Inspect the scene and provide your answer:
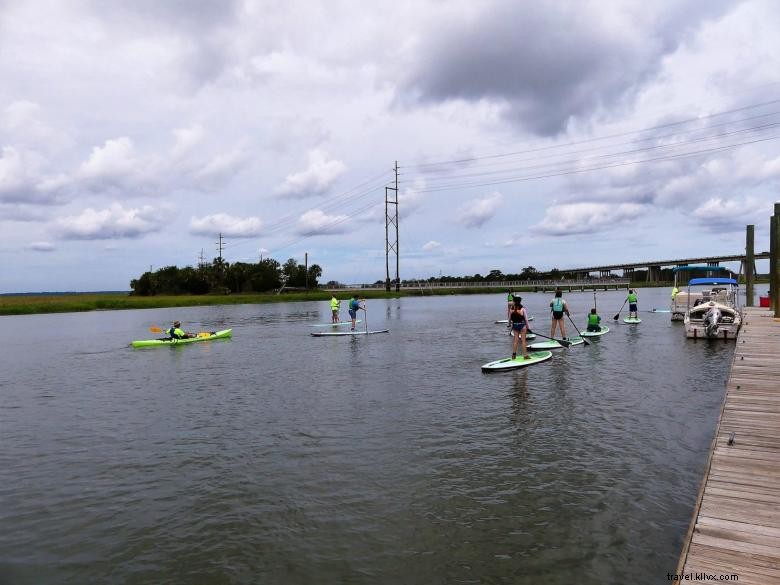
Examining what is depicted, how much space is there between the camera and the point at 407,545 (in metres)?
6.99

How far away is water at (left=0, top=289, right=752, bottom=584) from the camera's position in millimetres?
6691

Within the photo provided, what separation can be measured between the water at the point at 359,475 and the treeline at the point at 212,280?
325 ft

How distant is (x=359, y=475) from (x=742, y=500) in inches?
233

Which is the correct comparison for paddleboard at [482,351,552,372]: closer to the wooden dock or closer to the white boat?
the wooden dock

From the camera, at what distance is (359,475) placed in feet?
31.0

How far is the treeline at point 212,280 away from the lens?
382 ft

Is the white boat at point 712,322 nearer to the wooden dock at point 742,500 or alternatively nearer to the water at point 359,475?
the water at point 359,475

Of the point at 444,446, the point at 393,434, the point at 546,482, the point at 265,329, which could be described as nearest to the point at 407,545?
the point at 546,482

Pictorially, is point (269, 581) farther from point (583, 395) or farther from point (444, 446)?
point (583, 395)

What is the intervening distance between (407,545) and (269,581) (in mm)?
1871

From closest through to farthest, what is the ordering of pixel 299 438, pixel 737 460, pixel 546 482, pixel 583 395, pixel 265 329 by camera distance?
pixel 737 460, pixel 546 482, pixel 299 438, pixel 583 395, pixel 265 329

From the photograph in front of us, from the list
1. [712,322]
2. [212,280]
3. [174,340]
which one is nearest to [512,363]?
[712,322]

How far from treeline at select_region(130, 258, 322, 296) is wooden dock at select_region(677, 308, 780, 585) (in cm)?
10667

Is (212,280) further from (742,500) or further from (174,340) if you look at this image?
(742,500)
